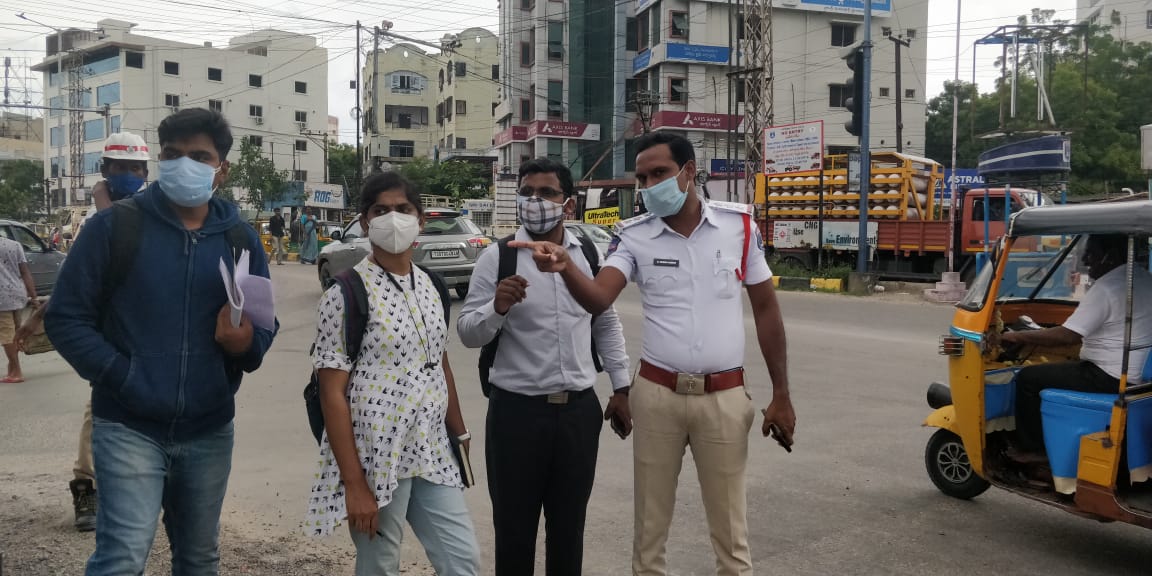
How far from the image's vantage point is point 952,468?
17.9ft

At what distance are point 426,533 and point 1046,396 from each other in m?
3.36

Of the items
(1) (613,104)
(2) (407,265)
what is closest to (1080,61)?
A: (1) (613,104)

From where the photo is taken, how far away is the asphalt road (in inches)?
176

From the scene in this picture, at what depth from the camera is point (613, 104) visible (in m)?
54.4

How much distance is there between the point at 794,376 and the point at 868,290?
11057mm

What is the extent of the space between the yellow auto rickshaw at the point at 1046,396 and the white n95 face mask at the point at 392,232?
10.8 ft

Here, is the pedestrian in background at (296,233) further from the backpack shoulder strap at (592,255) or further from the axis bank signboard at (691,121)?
the backpack shoulder strap at (592,255)

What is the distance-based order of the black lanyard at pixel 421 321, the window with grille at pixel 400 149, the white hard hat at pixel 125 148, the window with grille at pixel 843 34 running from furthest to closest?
the window with grille at pixel 400 149 → the window with grille at pixel 843 34 → the white hard hat at pixel 125 148 → the black lanyard at pixel 421 321

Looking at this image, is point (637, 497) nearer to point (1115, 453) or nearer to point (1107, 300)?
point (1115, 453)

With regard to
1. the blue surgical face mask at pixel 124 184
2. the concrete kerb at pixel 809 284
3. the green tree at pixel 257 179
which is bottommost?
the concrete kerb at pixel 809 284

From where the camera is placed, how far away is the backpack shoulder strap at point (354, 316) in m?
2.76

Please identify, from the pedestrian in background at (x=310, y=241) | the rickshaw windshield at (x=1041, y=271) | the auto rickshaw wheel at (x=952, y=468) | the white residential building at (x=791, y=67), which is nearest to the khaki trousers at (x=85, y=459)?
the auto rickshaw wheel at (x=952, y=468)

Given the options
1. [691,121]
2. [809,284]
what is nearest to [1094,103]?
[691,121]

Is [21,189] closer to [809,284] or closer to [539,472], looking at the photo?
[809,284]
